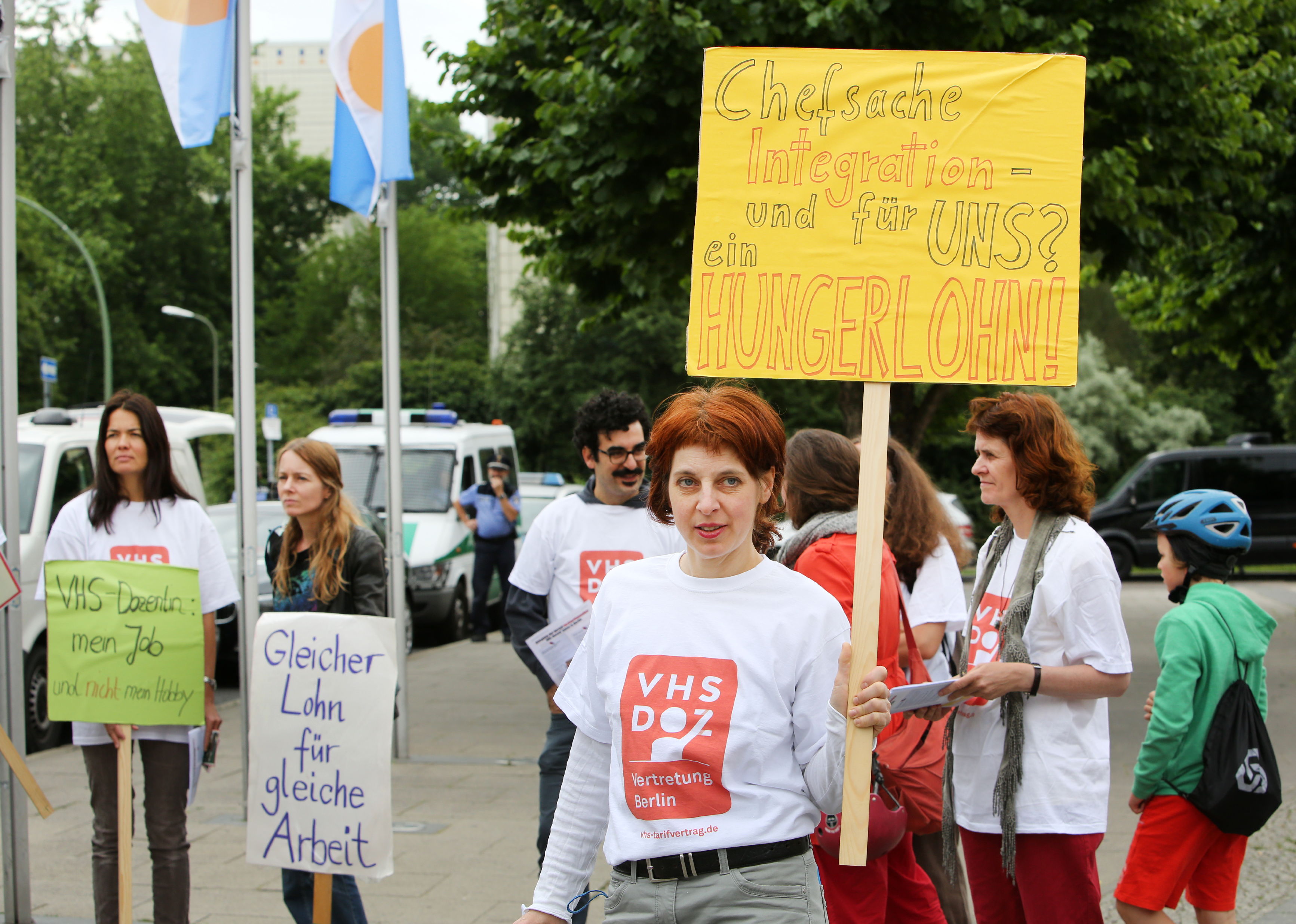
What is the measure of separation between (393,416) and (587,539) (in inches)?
146

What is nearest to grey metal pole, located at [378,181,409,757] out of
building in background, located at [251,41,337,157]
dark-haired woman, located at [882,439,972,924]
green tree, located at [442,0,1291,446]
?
green tree, located at [442,0,1291,446]

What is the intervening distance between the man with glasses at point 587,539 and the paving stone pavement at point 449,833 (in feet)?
3.46

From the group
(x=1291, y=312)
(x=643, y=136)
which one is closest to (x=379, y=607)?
(x=643, y=136)

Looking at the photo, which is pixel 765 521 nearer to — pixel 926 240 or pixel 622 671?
pixel 622 671

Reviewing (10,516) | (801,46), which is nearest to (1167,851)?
(10,516)

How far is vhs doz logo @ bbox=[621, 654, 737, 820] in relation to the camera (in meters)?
2.26

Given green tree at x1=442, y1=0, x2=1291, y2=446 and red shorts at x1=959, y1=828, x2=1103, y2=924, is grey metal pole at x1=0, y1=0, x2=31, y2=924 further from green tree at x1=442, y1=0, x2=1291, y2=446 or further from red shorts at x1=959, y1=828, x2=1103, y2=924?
green tree at x1=442, y1=0, x2=1291, y2=446

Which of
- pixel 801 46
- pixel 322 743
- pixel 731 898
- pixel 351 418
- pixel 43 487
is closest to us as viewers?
pixel 731 898

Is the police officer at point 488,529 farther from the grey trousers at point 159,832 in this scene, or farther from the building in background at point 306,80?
the building in background at point 306,80

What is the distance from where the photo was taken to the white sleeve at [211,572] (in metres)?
4.44

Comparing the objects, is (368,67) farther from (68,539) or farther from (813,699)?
(813,699)

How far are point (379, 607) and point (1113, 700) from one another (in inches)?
267

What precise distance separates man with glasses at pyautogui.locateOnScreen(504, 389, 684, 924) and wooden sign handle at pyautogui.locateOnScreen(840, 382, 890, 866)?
1726 mm

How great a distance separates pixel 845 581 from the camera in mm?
3252
